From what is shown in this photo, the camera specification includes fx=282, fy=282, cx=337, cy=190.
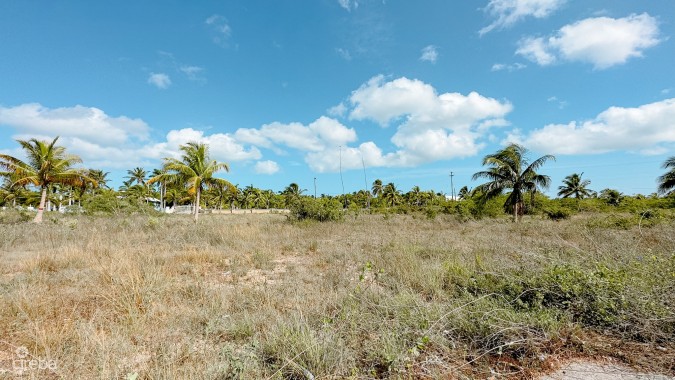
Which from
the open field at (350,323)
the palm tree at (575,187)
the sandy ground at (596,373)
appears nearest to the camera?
the sandy ground at (596,373)

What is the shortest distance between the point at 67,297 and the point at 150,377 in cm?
290

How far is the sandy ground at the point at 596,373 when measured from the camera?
2191 mm

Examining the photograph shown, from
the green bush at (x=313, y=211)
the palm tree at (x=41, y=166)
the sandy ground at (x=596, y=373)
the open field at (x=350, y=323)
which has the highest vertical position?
the palm tree at (x=41, y=166)

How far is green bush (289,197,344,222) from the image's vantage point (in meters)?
16.5

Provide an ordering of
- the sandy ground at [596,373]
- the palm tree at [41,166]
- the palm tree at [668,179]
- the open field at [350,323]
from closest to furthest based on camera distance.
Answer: the sandy ground at [596,373] → the open field at [350,323] → the palm tree at [41,166] → the palm tree at [668,179]

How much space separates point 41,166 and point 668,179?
1903 inches

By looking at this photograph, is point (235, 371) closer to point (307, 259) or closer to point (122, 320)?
point (122, 320)

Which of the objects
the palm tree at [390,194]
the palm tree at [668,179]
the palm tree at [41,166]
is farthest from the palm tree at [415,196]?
the palm tree at [41,166]

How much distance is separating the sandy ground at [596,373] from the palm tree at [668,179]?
34.9m

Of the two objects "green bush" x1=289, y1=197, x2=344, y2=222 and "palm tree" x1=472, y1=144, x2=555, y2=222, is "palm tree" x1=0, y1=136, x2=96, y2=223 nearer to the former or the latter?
"green bush" x1=289, y1=197, x2=344, y2=222

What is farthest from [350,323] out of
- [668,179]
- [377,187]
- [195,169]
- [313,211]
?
[377,187]

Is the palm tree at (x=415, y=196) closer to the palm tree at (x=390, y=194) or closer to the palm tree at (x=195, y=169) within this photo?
the palm tree at (x=390, y=194)

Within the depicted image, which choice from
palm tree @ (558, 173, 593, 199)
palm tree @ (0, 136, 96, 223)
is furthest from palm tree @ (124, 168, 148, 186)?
palm tree @ (558, 173, 593, 199)

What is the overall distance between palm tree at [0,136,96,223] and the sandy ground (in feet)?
76.6
